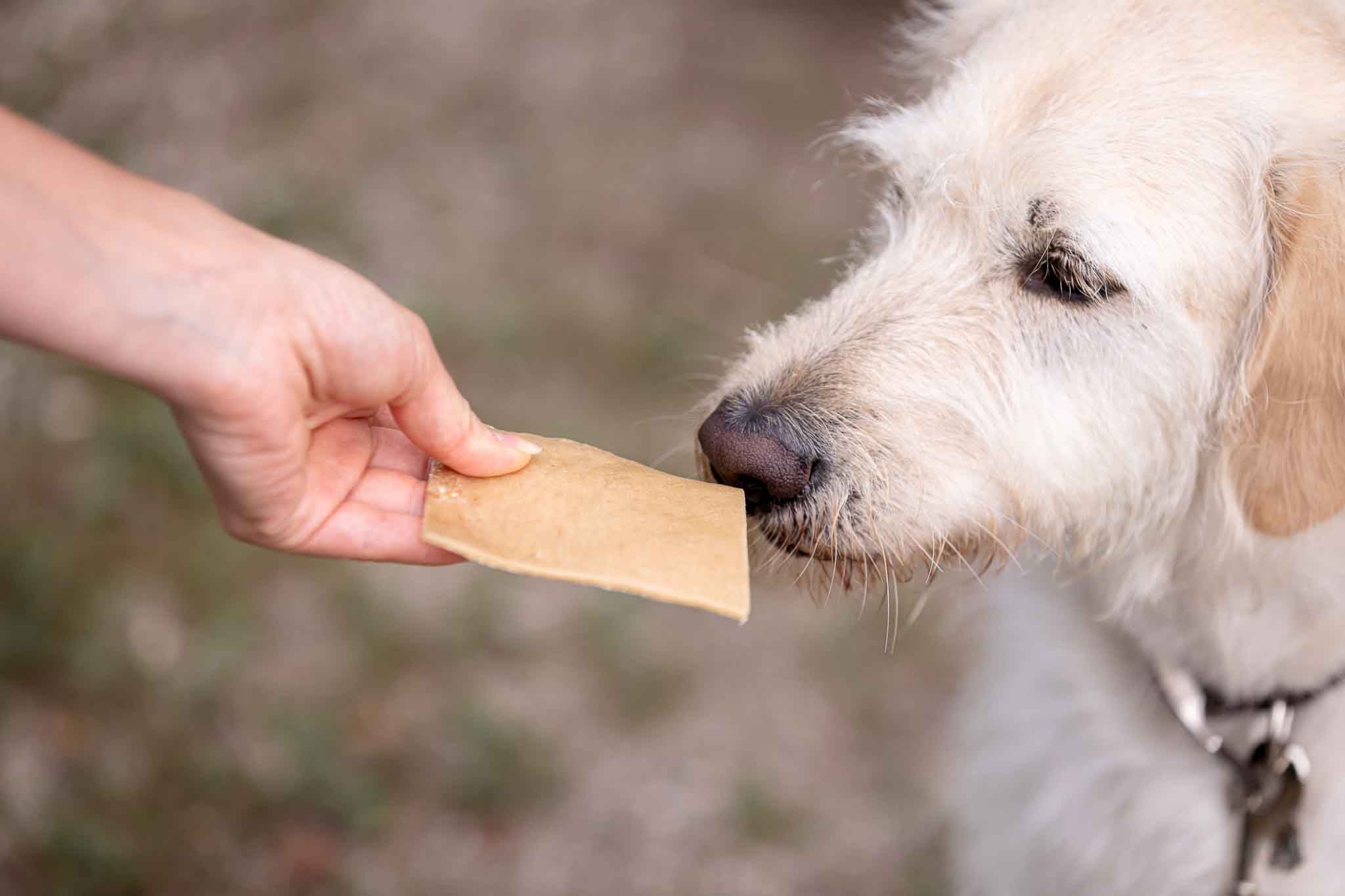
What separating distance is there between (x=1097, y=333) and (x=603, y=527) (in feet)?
3.05

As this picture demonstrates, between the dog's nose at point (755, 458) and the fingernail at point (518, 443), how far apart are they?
0.94ft

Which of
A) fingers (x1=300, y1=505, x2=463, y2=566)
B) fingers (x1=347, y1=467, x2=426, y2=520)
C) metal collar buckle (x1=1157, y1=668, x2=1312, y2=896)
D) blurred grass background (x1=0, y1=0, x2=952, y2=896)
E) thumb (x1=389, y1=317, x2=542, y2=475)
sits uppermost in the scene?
thumb (x1=389, y1=317, x2=542, y2=475)

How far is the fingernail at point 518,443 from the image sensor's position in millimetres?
1692

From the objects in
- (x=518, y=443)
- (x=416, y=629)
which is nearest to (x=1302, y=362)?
(x=518, y=443)

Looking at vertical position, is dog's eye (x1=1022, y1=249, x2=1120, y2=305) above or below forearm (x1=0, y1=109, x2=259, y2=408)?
above

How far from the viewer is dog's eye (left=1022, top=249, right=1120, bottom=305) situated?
71.7 inches

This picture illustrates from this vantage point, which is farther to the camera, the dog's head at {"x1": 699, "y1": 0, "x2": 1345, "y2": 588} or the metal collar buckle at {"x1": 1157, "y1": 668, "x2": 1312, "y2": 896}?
the metal collar buckle at {"x1": 1157, "y1": 668, "x2": 1312, "y2": 896}

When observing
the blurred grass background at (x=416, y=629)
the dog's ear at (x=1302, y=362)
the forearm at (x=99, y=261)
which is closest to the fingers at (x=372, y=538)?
the forearm at (x=99, y=261)

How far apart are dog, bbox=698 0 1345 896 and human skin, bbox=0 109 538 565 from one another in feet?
1.79

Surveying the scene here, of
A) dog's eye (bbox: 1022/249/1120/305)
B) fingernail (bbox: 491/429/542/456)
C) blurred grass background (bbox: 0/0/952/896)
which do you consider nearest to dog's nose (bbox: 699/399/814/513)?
fingernail (bbox: 491/429/542/456)

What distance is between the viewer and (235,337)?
1359mm

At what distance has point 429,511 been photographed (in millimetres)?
1577

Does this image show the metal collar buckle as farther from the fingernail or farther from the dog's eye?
the fingernail

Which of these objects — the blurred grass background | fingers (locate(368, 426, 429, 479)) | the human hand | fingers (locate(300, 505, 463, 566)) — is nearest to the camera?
the human hand
